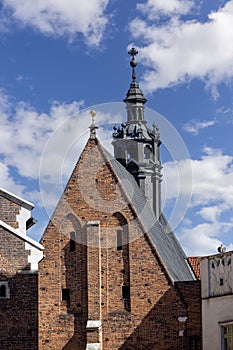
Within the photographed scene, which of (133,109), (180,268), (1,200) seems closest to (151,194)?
(133,109)

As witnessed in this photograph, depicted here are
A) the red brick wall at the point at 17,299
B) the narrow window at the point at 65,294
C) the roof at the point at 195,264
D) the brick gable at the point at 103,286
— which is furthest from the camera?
the roof at the point at 195,264

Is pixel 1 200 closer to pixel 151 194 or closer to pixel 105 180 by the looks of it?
pixel 105 180

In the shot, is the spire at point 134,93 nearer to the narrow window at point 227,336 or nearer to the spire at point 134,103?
the spire at point 134,103

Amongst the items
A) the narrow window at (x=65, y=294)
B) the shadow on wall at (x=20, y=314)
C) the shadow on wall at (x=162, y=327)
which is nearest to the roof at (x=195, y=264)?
the shadow on wall at (x=162, y=327)

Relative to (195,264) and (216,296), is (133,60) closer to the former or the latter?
(195,264)

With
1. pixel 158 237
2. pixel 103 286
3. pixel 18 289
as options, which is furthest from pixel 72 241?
pixel 158 237

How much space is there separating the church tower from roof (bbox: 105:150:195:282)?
11.4 ft

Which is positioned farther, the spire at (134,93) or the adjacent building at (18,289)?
the spire at (134,93)

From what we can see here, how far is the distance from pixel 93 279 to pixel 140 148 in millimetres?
19303

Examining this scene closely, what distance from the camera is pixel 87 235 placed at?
37.1 metres

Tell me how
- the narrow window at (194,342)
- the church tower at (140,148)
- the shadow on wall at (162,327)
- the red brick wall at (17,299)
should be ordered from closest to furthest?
the red brick wall at (17,299)
the narrow window at (194,342)
the shadow on wall at (162,327)
the church tower at (140,148)

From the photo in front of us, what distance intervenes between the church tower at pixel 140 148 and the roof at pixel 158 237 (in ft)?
11.4

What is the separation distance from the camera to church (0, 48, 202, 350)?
3409 centimetres

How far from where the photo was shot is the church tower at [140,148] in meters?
54.1
